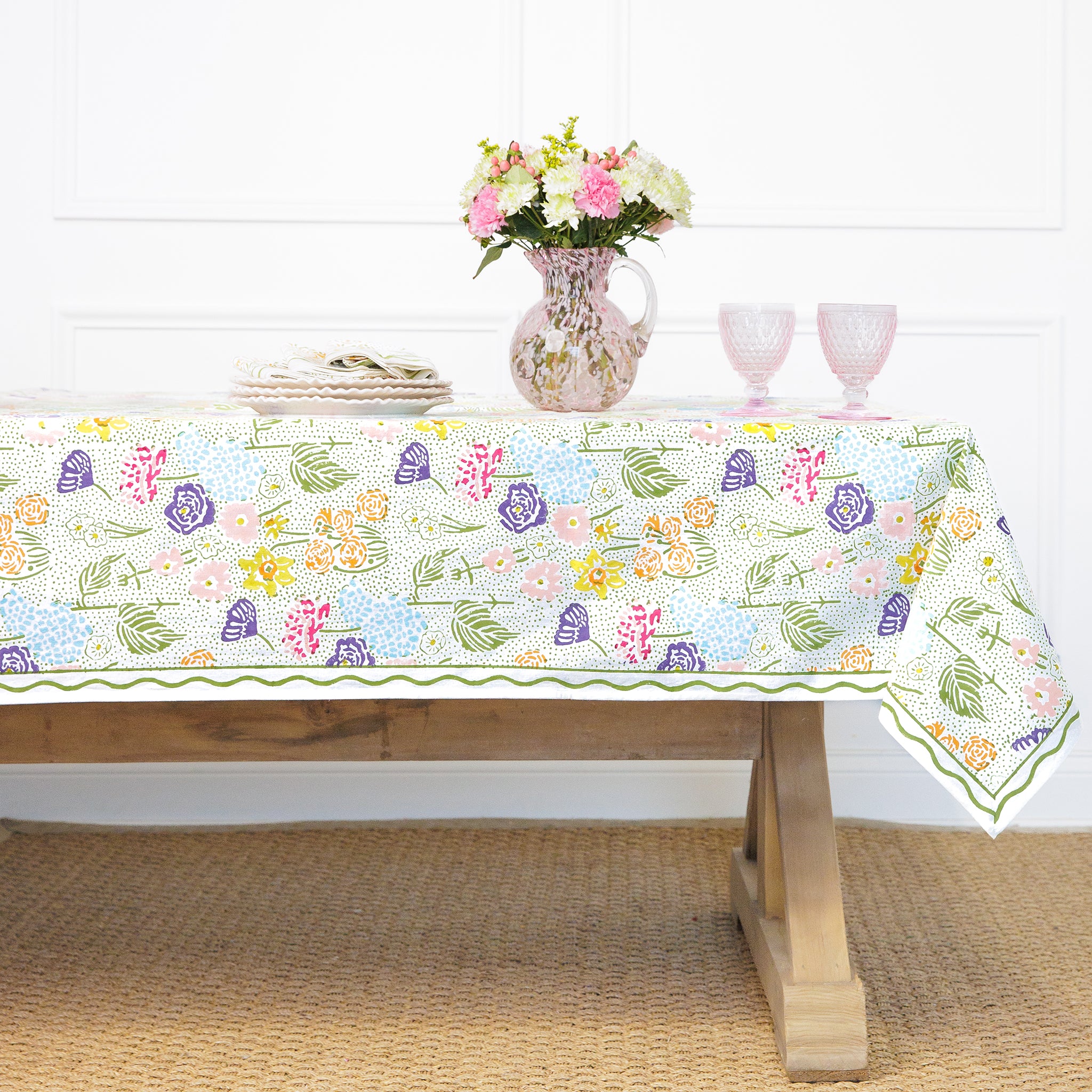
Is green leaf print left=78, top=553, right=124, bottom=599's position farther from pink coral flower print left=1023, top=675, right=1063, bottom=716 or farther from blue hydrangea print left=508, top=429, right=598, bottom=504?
pink coral flower print left=1023, top=675, right=1063, bottom=716

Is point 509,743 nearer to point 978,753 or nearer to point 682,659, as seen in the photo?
point 682,659

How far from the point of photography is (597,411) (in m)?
1.37

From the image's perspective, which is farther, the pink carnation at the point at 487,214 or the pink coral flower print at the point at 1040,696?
the pink carnation at the point at 487,214

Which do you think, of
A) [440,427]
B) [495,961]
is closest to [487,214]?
[440,427]

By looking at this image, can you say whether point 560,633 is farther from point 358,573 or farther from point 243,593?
point 243,593

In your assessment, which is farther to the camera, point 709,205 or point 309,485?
point 709,205

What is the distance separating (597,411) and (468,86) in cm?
108

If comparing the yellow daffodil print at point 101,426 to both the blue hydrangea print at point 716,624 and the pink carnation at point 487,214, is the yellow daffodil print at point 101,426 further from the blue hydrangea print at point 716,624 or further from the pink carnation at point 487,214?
the blue hydrangea print at point 716,624

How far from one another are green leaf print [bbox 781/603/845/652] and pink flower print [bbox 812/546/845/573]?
39 millimetres

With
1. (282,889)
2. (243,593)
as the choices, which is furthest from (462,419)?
(282,889)

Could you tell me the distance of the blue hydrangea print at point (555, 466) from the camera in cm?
119

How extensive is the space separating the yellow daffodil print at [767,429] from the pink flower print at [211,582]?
53 cm

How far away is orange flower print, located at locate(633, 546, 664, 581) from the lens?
47.5 inches

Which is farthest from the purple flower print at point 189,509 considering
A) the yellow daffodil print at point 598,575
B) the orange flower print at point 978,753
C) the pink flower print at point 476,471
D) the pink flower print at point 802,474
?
the orange flower print at point 978,753
